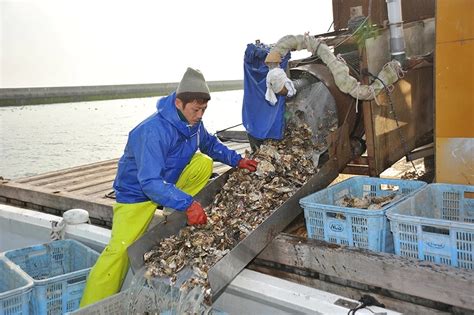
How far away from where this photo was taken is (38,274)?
416cm

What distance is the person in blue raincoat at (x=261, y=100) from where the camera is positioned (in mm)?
3968

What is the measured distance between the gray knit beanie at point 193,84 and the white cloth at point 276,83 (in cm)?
58

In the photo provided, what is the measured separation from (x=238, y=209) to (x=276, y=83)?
1068mm

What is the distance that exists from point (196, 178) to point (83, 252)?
4.01 feet

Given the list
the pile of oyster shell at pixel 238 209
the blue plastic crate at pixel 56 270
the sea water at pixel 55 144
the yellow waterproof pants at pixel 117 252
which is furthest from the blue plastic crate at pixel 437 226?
the sea water at pixel 55 144

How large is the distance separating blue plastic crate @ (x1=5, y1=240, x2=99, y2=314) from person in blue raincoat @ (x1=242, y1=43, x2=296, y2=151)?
1.79 m

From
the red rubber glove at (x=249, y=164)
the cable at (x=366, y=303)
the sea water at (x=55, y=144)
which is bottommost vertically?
the sea water at (x=55, y=144)

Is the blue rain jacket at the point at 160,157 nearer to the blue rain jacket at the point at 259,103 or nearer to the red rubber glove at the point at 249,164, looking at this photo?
the red rubber glove at the point at 249,164

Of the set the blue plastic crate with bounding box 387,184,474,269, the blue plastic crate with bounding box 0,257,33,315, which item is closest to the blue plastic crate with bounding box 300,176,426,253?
the blue plastic crate with bounding box 387,184,474,269

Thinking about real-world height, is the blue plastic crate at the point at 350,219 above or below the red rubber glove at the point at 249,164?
below

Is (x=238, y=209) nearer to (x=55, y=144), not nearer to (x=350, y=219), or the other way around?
(x=350, y=219)

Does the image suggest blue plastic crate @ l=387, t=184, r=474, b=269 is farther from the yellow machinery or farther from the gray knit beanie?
the gray knit beanie

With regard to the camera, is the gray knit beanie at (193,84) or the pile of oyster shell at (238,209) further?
the gray knit beanie at (193,84)

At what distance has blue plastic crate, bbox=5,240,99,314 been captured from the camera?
3430mm
